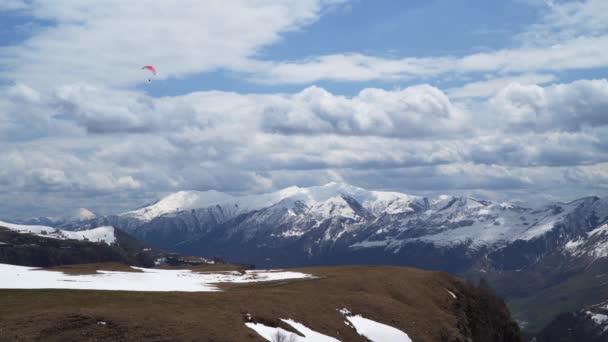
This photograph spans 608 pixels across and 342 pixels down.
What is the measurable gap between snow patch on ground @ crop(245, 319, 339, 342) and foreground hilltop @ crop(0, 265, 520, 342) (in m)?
0.31

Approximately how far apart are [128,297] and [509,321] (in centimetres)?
7906

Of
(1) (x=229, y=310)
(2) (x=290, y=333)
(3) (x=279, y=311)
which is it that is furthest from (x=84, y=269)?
(2) (x=290, y=333)

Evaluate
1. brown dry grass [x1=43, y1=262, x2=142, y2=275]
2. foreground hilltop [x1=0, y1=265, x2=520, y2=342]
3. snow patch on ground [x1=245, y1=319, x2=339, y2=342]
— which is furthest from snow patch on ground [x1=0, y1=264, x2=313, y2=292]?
snow patch on ground [x1=245, y1=319, x2=339, y2=342]

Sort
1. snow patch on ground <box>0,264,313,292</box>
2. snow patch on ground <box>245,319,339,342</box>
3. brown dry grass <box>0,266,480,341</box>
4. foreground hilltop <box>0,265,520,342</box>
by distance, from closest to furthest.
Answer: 1. brown dry grass <box>0,266,480,341</box>
2. foreground hilltop <box>0,265,520,342</box>
3. snow patch on ground <box>245,319,339,342</box>
4. snow patch on ground <box>0,264,313,292</box>

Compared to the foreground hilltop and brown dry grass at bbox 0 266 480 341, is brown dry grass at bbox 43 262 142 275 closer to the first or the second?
the foreground hilltop

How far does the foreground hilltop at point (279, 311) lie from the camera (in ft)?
193

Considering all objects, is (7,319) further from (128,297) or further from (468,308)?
(468,308)

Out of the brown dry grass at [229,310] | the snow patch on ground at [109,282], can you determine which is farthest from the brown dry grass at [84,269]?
the brown dry grass at [229,310]

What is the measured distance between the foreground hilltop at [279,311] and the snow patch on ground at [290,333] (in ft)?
1.03

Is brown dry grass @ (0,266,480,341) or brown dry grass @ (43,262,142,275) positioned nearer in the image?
brown dry grass @ (0,266,480,341)

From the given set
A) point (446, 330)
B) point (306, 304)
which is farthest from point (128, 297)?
point (446, 330)

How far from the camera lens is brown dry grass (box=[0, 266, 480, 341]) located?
5831cm

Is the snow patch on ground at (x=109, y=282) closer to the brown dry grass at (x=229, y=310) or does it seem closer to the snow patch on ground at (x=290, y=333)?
the brown dry grass at (x=229, y=310)

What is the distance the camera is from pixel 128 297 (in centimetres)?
7538
